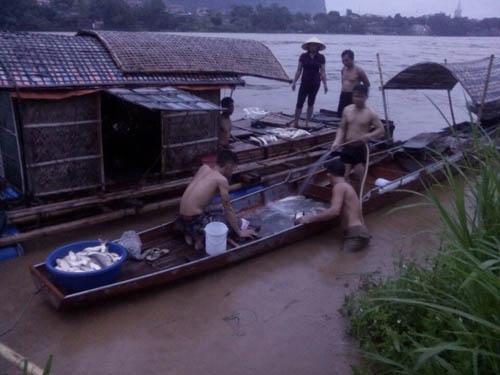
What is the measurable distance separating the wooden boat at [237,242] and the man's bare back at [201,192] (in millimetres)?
409

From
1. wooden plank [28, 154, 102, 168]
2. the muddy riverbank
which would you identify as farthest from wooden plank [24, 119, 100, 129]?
the muddy riverbank

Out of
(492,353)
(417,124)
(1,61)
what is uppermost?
(1,61)

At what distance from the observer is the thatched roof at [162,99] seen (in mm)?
6619

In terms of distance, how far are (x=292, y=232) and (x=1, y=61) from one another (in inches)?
178

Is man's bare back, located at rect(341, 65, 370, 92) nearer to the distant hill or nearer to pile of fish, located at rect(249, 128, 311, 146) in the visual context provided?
pile of fish, located at rect(249, 128, 311, 146)

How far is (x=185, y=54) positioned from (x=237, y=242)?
13.2 ft

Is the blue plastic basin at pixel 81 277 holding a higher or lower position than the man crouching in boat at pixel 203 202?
lower

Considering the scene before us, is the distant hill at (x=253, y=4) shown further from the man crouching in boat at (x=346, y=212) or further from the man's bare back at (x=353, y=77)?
the man crouching in boat at (x=346, y=212)

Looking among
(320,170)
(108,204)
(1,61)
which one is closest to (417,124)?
(320,170)

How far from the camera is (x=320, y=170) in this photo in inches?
356

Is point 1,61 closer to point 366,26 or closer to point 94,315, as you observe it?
point 94,315

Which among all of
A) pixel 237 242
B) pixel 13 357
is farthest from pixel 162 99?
pixel 13 357

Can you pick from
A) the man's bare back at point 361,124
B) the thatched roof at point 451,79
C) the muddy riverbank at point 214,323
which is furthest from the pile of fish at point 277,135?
the muddy riverbank at point 214,323

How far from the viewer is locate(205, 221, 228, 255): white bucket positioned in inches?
231
